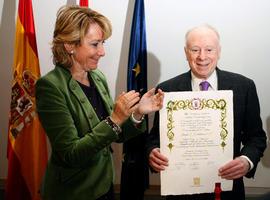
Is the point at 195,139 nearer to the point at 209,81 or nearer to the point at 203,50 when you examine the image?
the point at 209,81

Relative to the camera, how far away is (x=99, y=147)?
62.9 inches

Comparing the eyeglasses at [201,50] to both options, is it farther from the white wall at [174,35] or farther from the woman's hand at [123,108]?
the white wall at [174,35]

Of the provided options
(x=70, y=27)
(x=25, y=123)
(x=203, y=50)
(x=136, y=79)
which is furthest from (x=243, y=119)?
(x=25, y=123)

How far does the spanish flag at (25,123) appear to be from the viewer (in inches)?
115

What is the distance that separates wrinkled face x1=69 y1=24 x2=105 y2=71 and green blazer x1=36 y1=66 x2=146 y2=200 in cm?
9

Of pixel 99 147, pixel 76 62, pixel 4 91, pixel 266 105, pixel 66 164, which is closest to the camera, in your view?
pixel 99 147

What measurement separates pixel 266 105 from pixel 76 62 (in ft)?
6.59

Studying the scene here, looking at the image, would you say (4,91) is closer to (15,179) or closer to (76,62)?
(15,179)

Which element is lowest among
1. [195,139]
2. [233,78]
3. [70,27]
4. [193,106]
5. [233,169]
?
[233,169]

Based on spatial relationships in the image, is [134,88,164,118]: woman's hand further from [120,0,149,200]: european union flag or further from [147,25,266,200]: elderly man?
[120,0,149,200]: european union flag

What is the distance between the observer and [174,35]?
125 inches

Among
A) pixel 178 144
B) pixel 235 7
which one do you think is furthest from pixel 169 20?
pixel 178 144

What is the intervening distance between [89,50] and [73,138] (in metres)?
0.46

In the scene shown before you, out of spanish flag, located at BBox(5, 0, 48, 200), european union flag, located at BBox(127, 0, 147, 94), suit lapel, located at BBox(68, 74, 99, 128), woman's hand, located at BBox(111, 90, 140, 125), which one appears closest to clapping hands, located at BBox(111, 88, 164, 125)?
woman's hand, located at BBox(111, 90, 140, 125)
